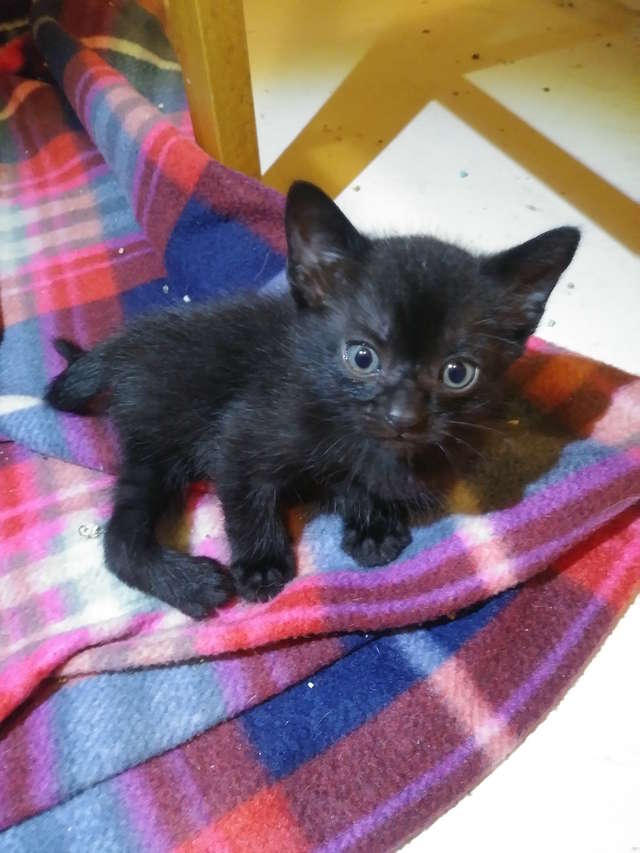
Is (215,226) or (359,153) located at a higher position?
(359,153)

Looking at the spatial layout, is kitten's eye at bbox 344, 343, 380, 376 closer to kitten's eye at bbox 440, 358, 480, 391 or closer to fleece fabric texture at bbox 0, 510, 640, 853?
kitten's eye at bbox 440, 358, 480, 391

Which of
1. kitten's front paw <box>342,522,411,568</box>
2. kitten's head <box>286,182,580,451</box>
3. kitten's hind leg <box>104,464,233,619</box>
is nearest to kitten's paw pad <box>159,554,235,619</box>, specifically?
kitten's hind leg <box>104,464,233,619</box>

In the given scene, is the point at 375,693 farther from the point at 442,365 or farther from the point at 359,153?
the point at 359,153

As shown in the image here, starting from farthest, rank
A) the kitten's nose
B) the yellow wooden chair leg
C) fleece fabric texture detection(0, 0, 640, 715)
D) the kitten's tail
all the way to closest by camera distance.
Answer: the yellow wooden chair leg → the kitten's tail → fleece fabric texture detection(0, 0, 640, 715) → the kitten's nose

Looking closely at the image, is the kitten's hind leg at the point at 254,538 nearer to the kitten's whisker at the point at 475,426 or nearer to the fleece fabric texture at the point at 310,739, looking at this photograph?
the fleece fabric texture at the point at 310,739

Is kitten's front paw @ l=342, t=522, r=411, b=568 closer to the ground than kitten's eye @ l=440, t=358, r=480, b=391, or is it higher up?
closer to the ground

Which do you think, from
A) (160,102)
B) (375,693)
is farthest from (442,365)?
(160,102)

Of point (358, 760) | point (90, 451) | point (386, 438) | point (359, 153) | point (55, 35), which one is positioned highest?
point (55, 35)
